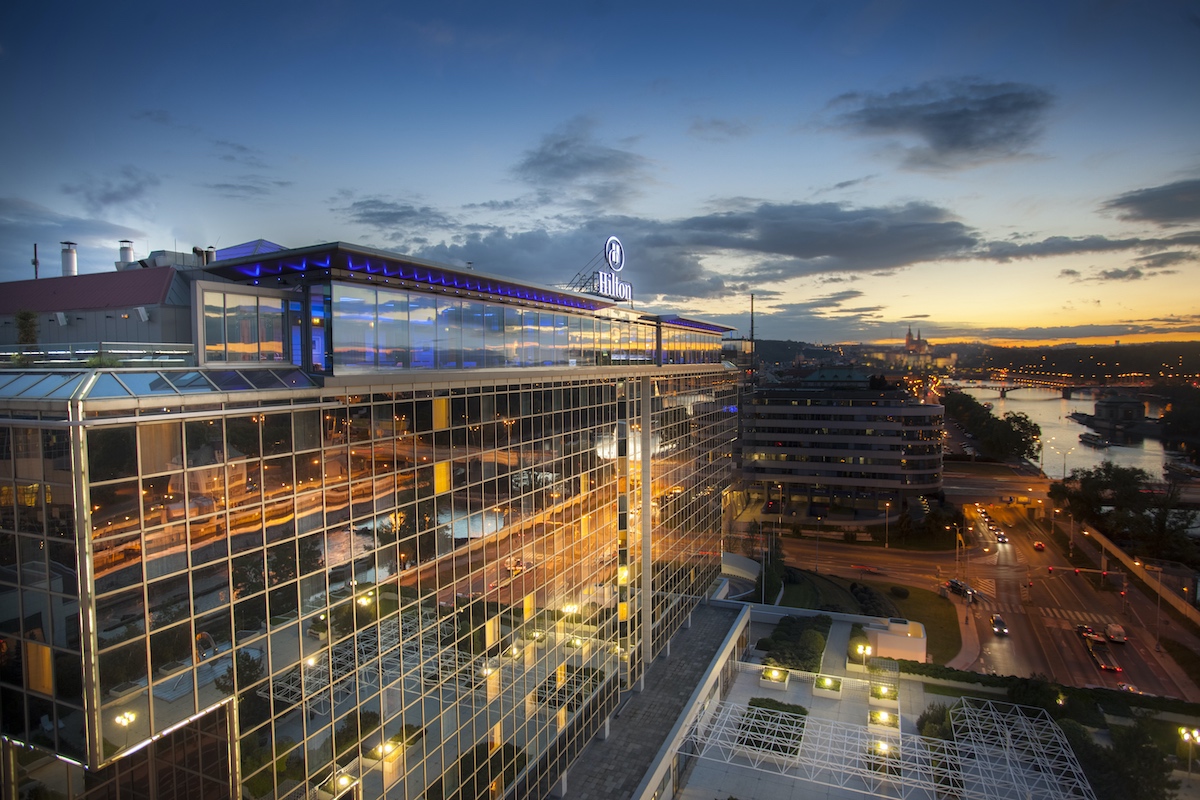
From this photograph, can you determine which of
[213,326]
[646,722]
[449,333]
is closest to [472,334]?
[449,333]

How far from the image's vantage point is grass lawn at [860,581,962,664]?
62188mm

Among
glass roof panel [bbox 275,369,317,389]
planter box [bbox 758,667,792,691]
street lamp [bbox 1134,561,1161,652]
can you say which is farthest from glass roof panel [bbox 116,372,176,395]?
street lamp [bbox 1134,561,1161,652]

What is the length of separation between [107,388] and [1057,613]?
85909mm

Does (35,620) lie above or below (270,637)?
above

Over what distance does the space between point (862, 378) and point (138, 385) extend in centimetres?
14464

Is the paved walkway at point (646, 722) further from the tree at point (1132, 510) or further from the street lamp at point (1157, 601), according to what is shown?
the tree at point (1132, 510)

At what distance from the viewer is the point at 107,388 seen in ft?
50.8

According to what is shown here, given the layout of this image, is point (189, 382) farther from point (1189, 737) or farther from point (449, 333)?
point (1189, 737)

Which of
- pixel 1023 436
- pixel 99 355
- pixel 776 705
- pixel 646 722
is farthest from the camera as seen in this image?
pixel 1023 436

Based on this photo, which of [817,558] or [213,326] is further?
[817,558]

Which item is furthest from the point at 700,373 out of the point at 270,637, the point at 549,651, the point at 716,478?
the point at 270,637

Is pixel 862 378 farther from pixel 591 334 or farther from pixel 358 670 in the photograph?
pixel 358 670

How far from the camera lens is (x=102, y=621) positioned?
14.8m

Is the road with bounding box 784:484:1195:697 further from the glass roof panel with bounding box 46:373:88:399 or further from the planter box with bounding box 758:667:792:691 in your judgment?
the glass roof panel with bounding box 46:373:88:399
